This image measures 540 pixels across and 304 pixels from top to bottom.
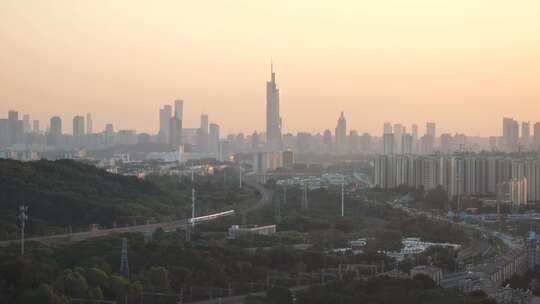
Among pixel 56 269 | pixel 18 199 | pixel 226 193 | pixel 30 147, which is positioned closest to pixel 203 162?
pixel 30 147

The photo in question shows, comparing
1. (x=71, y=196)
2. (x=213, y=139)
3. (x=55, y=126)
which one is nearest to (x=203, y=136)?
(x=213, y=139)

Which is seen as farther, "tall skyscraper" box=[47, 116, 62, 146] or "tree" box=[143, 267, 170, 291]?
"tall skyscraper" box=[47, 116, 62, 146]

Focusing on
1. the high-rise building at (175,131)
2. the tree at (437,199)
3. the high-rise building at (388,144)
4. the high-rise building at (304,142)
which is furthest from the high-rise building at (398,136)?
the tree at (437,199)

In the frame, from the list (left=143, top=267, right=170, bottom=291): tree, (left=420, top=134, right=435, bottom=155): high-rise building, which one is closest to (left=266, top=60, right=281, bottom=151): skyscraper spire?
(left=420, top=134, right=435, bottom=155): high-rise building

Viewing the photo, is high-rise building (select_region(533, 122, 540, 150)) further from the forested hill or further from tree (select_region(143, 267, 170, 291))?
tree (select_region(143, 267, 170, 291))

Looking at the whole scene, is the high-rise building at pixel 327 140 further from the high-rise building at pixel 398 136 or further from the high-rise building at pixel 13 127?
the high-rise building at pixel 13 127

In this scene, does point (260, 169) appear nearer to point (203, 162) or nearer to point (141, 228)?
point (203, 162)
